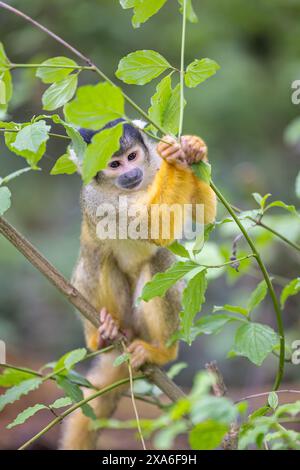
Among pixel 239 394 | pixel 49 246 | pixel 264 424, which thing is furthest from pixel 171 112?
pixel 49 246

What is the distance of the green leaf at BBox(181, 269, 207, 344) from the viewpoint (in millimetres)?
2186

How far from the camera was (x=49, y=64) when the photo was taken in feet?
6.43

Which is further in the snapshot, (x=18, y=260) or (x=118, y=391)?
(x=18, y=260)

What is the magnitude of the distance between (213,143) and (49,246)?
2.08m

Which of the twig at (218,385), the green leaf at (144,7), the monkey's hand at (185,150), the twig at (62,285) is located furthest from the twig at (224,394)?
the green leaf at (144,7)

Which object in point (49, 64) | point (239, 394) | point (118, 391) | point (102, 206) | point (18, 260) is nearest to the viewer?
point (49, 64)

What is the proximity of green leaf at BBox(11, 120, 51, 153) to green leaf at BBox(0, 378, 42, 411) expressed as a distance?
94 cm

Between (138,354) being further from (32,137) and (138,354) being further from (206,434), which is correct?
(206,434)

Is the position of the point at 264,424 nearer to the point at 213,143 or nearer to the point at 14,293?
the point at 213,143

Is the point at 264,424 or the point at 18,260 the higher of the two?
the point at 18,260

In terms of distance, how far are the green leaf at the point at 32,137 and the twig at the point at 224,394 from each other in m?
1.27

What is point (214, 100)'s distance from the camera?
21.8ft

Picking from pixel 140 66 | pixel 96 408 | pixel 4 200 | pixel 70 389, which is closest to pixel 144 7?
pixel 140 66

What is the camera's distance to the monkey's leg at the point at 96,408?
373 centimetres
